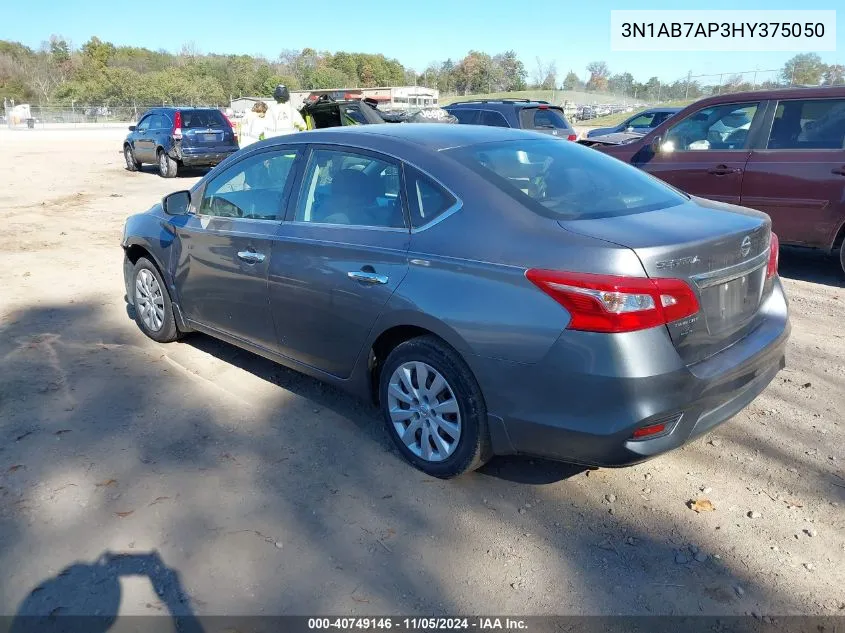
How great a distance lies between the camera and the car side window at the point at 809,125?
6348 mm

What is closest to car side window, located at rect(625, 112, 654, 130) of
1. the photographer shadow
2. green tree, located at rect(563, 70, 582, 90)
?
the photographer shadow

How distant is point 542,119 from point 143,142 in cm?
1057

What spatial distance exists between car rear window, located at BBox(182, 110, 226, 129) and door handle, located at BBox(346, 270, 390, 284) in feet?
47.6

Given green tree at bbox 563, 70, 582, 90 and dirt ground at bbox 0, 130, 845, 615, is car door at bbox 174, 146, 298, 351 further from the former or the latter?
green tree at bbox 563, 70, 582, 90

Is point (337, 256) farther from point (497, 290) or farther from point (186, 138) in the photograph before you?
point (186, 138)

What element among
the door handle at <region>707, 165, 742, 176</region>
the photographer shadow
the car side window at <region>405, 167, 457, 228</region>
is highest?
the car side window at <region>405, 167, 457, 228</region>

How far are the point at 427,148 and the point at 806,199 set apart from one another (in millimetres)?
→ 4672

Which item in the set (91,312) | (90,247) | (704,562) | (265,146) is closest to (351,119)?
(90,247)

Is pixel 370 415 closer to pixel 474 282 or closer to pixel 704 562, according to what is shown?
pixel 474 282

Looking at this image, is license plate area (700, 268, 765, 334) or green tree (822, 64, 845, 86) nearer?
license plate area (700, 268, 765, 334)

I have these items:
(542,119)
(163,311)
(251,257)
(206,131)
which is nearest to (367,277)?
(251,257)

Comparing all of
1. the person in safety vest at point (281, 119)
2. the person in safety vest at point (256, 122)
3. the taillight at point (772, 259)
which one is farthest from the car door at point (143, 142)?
the taillight at point (772, 259)

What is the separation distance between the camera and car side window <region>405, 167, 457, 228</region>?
10.5ft

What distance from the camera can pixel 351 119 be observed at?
41.4 feet
